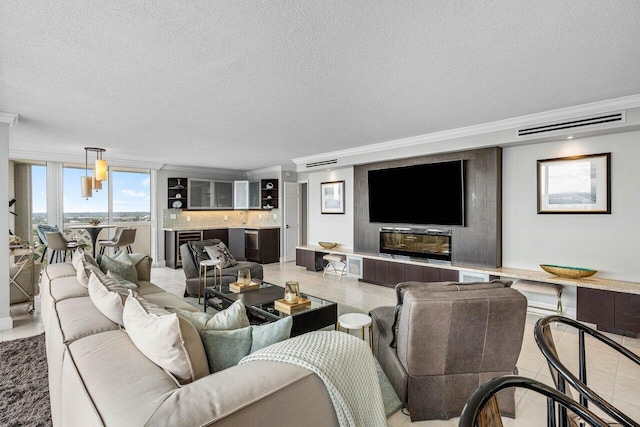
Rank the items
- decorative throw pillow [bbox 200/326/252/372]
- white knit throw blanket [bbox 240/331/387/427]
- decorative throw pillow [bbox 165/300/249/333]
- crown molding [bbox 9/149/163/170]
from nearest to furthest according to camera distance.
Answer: white knit throw blanket [bbox 240/331/387/427]
decorative throw pillow [bbox 200/326/252/372]
decorative throw pillow [bbox 165/300/249/333]
crown molding [bbox 9/149/163/170]

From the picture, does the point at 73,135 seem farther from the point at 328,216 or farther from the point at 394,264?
the point at 394,264

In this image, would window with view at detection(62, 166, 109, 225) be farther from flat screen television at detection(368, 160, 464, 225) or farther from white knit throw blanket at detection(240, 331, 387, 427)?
white knit throw blanket at detection(240, 331, 387, 427)

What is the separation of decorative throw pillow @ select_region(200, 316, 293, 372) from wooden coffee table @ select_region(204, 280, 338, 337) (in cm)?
149

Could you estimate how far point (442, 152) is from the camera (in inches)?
190

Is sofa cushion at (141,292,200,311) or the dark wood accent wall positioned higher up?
the dark wood accent wall

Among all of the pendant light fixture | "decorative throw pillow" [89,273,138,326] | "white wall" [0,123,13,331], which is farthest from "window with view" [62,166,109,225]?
"decorative throw pillow" [89,273,138,326]

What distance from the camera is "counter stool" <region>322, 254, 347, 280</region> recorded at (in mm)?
6299

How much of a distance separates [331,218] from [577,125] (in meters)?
4.44

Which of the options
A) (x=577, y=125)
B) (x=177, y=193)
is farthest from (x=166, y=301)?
(x=177, y=193)

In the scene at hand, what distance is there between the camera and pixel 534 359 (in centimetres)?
289

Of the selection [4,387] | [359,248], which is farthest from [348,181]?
[4,387]

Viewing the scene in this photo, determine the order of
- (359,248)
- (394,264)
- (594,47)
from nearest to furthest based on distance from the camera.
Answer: (594,47)
(394,264)
(359,248)

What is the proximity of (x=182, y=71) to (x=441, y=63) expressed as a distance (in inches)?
78.7

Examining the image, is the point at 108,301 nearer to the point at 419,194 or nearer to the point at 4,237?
the point at 4,237
